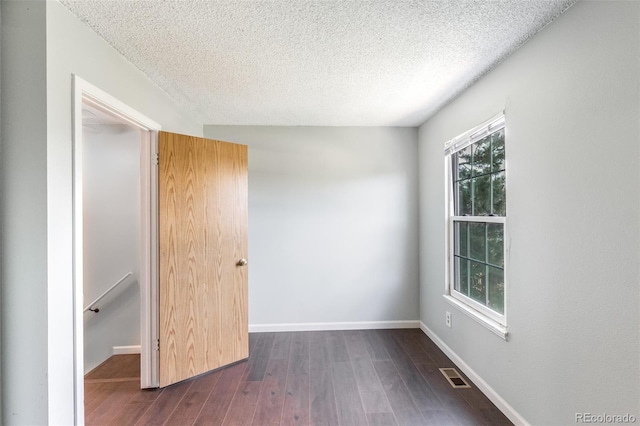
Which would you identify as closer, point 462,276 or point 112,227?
point 462,276

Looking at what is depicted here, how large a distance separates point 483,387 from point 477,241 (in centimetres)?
107

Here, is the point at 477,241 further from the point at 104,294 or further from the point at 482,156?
the point at 104,294

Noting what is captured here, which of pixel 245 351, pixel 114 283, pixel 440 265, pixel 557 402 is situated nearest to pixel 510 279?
pixel 557 402

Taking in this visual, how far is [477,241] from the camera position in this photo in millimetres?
2121

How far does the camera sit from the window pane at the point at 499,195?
1800 millimetres

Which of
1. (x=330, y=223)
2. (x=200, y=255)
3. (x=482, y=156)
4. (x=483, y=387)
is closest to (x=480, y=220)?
(x=482, y=156)

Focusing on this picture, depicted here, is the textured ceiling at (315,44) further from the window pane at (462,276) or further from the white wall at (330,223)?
the window pane at (462,276)

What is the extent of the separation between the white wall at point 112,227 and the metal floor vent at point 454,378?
2871mm

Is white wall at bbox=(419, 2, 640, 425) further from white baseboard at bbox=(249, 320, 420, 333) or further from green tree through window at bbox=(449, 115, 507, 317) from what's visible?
white baseboard at bbox=(249, 320, 420, 333)

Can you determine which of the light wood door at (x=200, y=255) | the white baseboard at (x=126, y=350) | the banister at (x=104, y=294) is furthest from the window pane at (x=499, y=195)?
the white baseboard at (x=126, y=350)

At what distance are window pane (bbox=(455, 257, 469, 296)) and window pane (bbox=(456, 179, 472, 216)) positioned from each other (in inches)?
17.1

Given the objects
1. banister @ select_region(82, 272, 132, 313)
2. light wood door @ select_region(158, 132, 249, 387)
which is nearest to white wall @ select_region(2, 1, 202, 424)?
light wood door @ select_region(158, 132, 249, 387)

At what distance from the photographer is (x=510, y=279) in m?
1.67

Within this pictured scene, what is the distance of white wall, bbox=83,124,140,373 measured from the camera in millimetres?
2516
